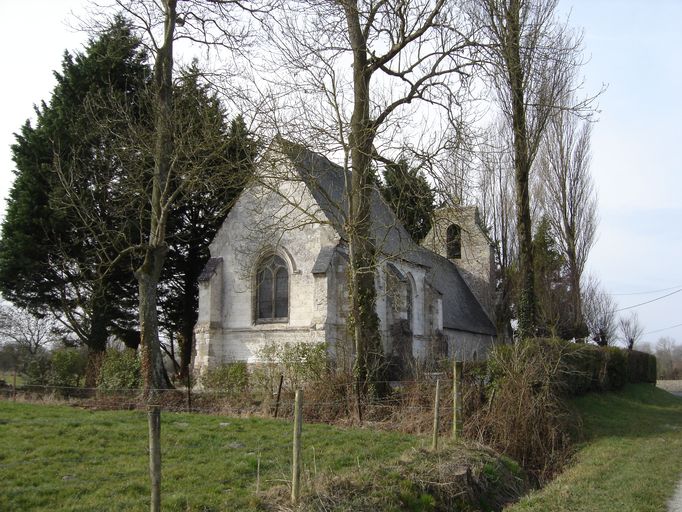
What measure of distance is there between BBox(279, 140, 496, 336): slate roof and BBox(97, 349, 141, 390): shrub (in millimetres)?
6531

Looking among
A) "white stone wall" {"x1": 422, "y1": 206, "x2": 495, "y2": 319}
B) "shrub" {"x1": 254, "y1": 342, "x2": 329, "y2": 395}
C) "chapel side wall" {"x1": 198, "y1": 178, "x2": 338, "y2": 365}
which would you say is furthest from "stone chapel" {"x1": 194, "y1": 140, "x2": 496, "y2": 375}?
"white stone wall" {"x1": 422, "y1": 206, "x2": 495, "y2": 319}

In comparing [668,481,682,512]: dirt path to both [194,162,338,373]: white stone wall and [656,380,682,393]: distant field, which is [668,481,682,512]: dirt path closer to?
[194,162,338,373]: white stone wall

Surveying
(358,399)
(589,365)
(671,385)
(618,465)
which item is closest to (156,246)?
(358,399)

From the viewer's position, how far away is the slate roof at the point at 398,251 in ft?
47.3

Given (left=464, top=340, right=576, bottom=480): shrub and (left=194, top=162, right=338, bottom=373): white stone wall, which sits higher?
(left=194, top=162, right=338, bottom=373): white stone wall

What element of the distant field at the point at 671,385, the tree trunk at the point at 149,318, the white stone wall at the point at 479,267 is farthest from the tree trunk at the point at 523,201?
the distant field at the point at 671,385

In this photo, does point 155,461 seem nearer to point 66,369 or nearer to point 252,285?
point 252,285

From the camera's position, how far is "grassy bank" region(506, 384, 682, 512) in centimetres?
803

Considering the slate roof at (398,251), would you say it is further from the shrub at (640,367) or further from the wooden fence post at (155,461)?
the wooden fence post at (155,461)

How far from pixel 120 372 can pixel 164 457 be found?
38.0 feet

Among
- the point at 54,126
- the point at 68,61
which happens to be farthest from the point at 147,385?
the point at 68,61

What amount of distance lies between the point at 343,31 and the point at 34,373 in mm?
15078

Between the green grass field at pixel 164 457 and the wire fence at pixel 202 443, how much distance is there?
2cm

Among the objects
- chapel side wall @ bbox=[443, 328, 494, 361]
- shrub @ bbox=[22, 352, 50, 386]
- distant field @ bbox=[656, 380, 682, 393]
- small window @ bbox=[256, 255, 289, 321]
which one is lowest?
distant field @ bbox=[656, 380, 682, 393]
